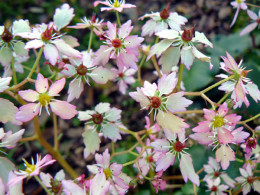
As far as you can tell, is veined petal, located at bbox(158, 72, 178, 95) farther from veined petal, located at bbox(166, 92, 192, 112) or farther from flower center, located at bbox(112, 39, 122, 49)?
flower center, located at bbox(112, 39, 122, 49)

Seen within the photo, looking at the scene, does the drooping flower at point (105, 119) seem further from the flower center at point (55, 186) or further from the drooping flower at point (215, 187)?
the drooping flower at point (215, 187)

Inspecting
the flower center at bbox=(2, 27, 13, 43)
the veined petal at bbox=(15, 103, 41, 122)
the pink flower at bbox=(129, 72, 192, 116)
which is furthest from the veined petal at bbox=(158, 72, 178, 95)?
the flower center at bbox=(2, 27, 13, 43)

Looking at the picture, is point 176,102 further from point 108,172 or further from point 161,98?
point 108,172

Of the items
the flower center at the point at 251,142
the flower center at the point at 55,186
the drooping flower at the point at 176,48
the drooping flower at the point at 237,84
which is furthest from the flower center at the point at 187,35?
the flower center at the point at 55,186

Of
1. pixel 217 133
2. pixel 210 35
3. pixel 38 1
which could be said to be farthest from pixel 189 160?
pixel 38 1

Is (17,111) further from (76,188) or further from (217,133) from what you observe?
(217,133)

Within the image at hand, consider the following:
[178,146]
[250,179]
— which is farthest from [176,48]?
[250,179]
